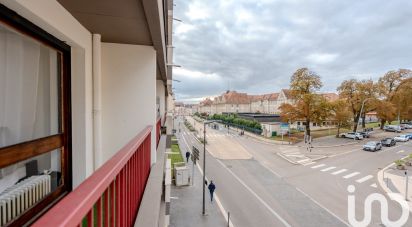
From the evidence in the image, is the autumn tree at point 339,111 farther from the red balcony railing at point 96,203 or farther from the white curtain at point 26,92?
the red balcony railing at point 96,203

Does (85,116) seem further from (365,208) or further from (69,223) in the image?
(365,208)

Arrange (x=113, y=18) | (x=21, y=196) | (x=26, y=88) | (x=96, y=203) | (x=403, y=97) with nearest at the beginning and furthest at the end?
(x=96, y=203), (x=21, y=196), (x=26, y=88), (x=113, y=18), (x=403, y=97)

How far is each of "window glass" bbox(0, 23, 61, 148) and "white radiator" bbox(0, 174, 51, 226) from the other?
0.42m

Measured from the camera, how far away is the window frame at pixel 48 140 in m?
2.05

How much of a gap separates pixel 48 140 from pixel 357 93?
3944 centimetres

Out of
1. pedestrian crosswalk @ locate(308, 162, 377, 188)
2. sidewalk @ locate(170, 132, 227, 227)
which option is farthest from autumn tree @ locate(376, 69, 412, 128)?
sidewalk @ locate(170, 132, 227, 227)

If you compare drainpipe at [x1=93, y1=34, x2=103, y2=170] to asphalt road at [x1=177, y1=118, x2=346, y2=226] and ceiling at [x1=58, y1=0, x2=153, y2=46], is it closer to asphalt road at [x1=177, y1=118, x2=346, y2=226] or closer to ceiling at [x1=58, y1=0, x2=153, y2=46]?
ceiling at [x1=58, y1=0, x2=153, y2=46]

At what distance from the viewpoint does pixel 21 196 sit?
219 centimetres

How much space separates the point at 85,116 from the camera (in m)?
3.46

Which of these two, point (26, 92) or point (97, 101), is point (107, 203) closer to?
point (26, 92)

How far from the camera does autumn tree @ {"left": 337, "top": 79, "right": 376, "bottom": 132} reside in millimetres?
33713

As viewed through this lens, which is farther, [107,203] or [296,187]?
[296,187]

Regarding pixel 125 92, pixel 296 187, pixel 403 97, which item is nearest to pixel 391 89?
pixel 403 97

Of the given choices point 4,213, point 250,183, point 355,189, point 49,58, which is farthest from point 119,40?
point 355,189
